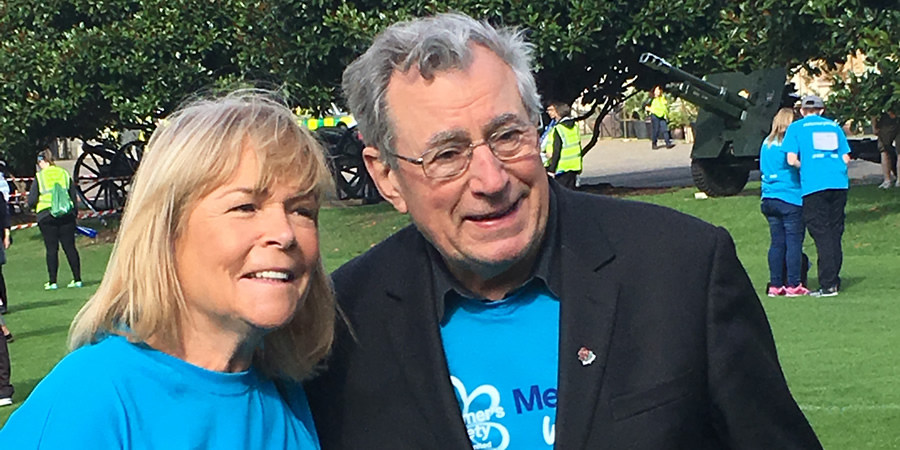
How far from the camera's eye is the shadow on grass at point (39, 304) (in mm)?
16141

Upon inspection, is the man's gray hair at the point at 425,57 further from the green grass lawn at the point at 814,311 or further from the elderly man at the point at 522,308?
the green grass lawn at the point at 814,311

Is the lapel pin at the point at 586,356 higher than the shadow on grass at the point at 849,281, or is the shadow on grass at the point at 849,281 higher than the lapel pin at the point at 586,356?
the lapel pin at the point at 586,356

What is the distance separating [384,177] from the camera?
121 inches

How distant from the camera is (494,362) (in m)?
2.81

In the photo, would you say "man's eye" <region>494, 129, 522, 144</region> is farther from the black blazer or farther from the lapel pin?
the lapel pin

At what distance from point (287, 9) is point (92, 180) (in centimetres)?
773

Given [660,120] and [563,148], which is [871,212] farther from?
[660,120]

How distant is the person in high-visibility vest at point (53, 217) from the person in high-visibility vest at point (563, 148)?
6696 mm

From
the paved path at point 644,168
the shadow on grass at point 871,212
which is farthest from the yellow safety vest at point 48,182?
the paved path at point 644,168

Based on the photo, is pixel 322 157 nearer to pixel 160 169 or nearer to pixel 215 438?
pixel 160 169

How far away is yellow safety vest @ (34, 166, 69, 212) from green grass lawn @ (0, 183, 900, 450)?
48.7 inches

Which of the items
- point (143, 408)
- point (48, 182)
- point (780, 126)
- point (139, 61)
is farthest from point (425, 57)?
point (139, 61)

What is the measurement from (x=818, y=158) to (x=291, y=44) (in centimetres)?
1221

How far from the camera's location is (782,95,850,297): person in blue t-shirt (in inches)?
498
